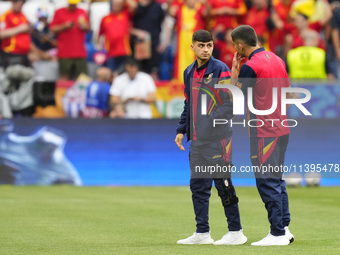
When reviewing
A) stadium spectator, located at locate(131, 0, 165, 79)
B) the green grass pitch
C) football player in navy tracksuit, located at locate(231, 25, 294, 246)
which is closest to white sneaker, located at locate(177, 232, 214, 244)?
the green grass pitch

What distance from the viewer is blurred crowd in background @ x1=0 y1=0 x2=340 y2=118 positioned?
14609 millimetres

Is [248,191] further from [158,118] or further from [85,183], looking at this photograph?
[85,183]

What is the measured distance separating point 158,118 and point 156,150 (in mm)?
732

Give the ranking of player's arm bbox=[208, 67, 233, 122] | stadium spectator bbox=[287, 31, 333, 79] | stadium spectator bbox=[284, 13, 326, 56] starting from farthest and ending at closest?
1. stadium spectator bbox=[284, 13, 326, 56]
2. stadium spectator bbox=[287, 31, 333, 79]
3. player's arm bbox=[208, 67, 233, 122]

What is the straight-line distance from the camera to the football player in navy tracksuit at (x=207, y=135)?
6.21 metres

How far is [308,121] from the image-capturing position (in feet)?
44.8

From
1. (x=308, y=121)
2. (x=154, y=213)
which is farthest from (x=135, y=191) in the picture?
(x=308, y=121)

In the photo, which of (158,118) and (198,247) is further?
(158,118)

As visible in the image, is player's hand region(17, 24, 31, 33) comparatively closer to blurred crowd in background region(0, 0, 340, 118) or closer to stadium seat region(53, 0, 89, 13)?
blurred crowd in background region(0, 0, 340, 118)

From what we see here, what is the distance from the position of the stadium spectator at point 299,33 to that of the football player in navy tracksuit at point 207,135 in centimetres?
857

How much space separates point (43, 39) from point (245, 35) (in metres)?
10.5

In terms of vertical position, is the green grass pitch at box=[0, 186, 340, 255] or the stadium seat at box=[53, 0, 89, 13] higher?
the stadium seat at box=[53, 0, 89, 13]

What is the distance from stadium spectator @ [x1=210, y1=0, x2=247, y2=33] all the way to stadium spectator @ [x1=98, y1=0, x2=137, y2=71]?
1.98 m

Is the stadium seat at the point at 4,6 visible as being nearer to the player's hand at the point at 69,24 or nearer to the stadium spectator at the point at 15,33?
the stadium spectator at the point at 15,33
